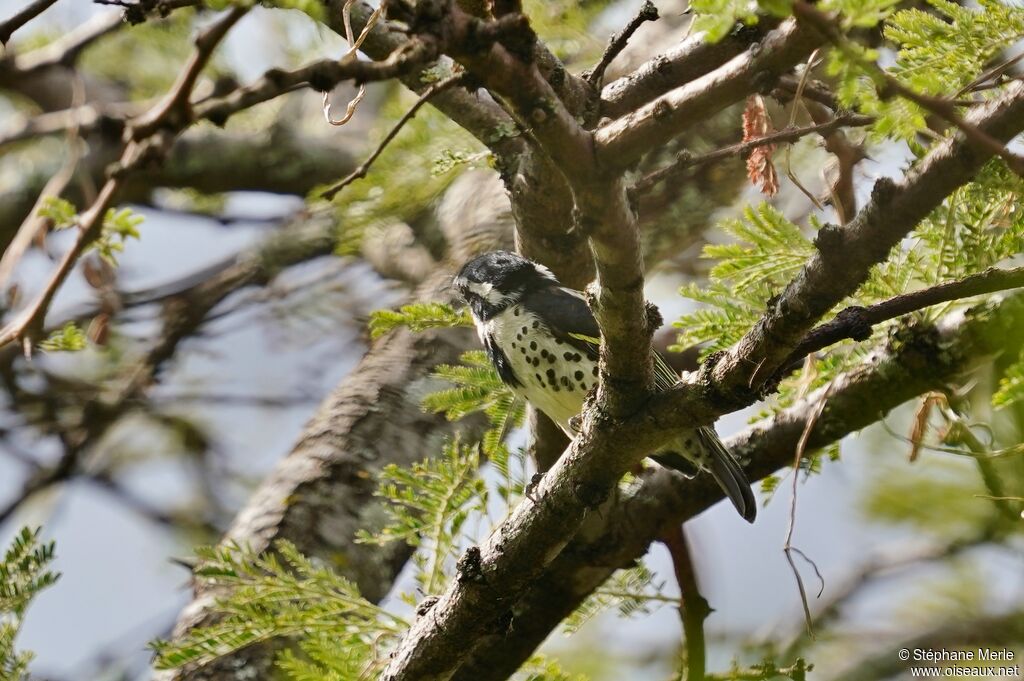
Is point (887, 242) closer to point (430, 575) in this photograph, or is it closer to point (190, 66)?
point (190, 66)

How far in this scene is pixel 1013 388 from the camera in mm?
1910

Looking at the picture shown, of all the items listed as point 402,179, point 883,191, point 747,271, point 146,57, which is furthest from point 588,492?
point 146,57

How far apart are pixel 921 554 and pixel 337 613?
2577 mm

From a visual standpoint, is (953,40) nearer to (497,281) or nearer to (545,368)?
(545,368)

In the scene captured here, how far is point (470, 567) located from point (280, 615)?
68 cm

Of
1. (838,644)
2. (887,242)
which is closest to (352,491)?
(838,644)

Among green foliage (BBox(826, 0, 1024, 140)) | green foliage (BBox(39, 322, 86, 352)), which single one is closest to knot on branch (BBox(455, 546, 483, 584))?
green foliage (BBox(39, 322, 86, 352))

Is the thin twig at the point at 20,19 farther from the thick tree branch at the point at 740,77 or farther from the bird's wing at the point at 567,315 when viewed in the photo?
the bird's wing at the point at 567,315

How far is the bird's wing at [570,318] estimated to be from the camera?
3.26 m

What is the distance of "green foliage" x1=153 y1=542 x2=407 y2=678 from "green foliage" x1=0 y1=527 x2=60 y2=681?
354 mm

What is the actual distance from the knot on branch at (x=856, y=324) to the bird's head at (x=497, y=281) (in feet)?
5.09

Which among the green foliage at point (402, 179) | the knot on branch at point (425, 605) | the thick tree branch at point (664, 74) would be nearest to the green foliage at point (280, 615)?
the knot on branch at point (425, 605)

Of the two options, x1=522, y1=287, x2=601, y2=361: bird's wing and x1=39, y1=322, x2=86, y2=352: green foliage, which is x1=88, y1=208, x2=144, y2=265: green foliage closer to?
x1=39, y1=322, x2=86, y2=352: green foliage

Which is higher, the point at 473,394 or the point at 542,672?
the point at 473,394
